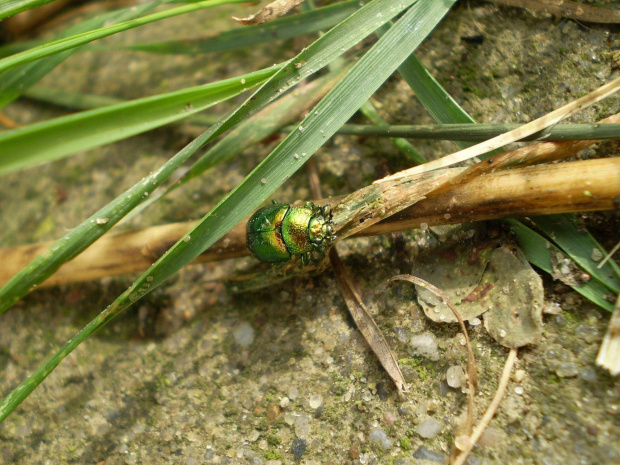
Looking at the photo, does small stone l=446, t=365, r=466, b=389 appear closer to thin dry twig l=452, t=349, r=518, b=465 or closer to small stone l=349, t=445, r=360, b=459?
thin dry twig l=452, t=349, r=518, b=465

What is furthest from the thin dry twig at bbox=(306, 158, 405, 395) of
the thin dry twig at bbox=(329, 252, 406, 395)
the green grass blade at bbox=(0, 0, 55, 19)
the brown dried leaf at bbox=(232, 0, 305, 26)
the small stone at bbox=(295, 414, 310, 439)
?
the green grass blade at bbox=(0, 0, 55, 19)

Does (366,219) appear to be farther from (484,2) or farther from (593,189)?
(484,2)

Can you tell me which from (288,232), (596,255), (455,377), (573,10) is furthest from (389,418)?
(573,10)

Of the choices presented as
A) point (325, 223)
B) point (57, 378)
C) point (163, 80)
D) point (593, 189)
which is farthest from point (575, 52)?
point (57, 378)

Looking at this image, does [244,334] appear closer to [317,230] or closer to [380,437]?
[317,230]

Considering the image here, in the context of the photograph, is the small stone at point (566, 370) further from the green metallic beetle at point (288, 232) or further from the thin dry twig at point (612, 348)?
the green metallic beetle at point (288, 232)


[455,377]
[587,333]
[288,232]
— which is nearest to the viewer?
[587,333]

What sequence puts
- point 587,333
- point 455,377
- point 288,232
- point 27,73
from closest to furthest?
point 587,333
point 455,377
point 288,232
point 27,73
